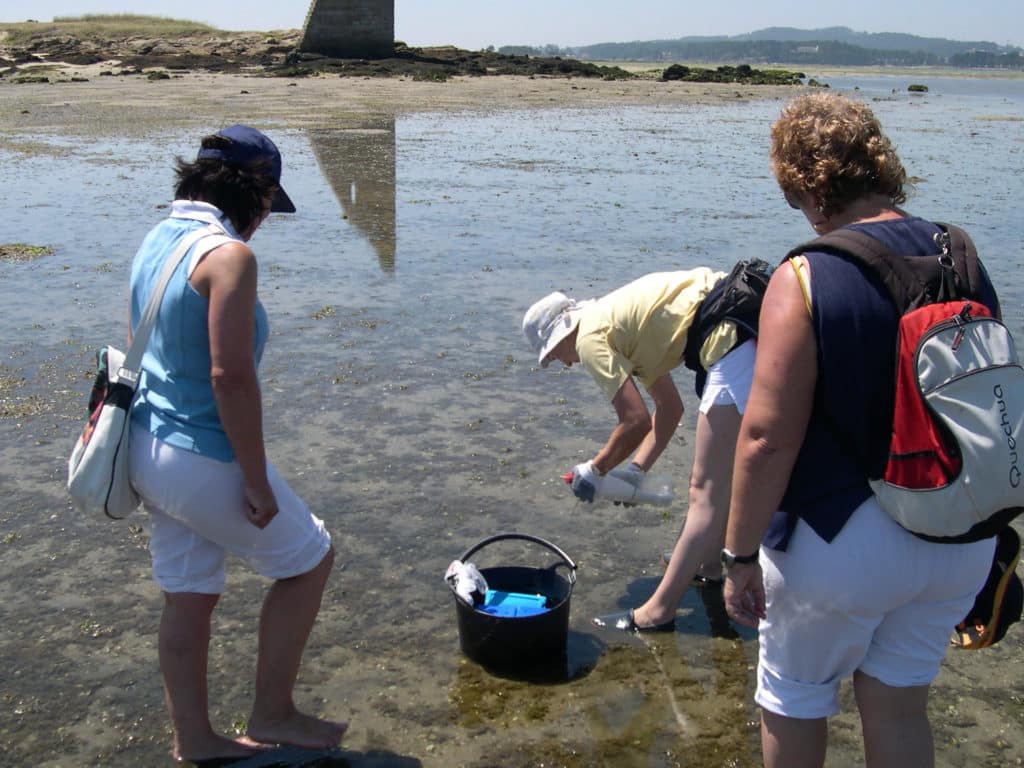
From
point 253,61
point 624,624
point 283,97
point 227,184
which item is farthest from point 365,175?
point 253,61

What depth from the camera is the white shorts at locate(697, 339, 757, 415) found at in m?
3.80

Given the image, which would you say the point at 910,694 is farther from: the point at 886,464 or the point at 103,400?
the point at 103,400

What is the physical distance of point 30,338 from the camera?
25.6 feet

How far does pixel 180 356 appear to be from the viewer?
302 centimetres

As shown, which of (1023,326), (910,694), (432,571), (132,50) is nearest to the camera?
(910,694)

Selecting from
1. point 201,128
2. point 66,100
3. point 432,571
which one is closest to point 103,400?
point 432,571

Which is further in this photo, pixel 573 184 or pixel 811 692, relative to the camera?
pixel 573 184

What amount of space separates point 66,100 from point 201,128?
383 inches

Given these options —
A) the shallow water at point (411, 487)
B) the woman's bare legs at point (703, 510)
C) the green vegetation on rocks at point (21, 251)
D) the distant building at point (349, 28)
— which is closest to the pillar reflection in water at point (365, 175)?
the shallow water at point (411, 487)

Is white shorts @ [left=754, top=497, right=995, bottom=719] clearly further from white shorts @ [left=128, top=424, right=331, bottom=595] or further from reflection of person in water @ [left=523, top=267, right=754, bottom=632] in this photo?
white shorts @ [left=128, top=424, right=331, bottom=595]

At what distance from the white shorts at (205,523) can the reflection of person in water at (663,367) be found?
1.41m

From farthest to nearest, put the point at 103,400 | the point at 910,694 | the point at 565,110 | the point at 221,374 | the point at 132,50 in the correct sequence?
the point at 132,50
the point at 565,110
the point at 103,400
the point at 221,374
the point at 910,694

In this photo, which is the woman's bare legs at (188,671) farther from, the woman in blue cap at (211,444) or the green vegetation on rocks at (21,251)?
the green vegetation on rocks at (21,251)

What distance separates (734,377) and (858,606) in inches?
55.8
